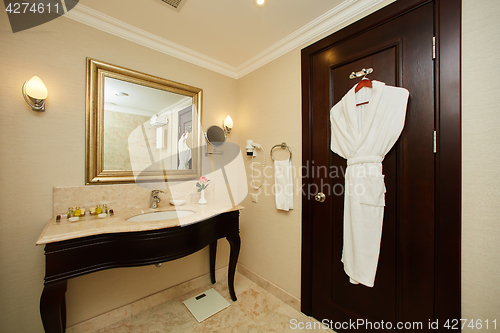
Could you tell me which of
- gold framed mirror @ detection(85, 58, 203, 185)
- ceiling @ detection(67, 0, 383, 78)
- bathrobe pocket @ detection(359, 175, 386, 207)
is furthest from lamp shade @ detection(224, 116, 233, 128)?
bathrobe pocket @ detection(359, 175, 386, 207)

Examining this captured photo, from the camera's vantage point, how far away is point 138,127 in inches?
71.4

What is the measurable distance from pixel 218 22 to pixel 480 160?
1.94m

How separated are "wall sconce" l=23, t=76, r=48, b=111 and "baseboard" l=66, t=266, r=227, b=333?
1597mm

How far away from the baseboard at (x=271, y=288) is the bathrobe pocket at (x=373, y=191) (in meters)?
1.12

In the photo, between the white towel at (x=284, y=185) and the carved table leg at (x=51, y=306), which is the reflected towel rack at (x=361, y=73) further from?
the carved table leg at (x=51, y=306)

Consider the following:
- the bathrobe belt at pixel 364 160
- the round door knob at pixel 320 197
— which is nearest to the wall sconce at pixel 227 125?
the round door knob at pixel 320 197

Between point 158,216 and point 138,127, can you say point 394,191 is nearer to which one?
point 158,216

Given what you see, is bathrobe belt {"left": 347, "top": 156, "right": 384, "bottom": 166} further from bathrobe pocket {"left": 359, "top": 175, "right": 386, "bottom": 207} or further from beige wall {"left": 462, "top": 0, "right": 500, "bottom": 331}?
beige wall {"left": 462, "top": 0, "right": 500, "bottom": 331}

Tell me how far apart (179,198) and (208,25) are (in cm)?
157

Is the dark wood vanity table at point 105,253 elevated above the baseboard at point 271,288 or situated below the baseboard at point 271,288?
above

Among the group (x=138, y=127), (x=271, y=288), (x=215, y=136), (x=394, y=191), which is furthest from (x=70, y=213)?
(x=394, y=191)

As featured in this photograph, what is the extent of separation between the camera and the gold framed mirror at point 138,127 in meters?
1.61

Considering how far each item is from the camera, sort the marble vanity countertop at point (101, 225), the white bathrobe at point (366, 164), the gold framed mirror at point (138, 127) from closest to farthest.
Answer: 1. the marble vanity countertop at point (101, 225)
2. the white bathrobe at point (366, 164)
3. the gold framed mirror at point (138, 127)

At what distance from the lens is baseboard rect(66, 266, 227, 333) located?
1.55m
